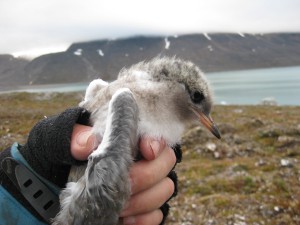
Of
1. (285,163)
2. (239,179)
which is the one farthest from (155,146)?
(285,163)

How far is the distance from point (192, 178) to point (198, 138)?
7266 millimetres

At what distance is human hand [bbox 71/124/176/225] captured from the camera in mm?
Result: 4375

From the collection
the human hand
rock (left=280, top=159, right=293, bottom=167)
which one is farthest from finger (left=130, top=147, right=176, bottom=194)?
rock (left=280, top=159, right=293, bottom=167)

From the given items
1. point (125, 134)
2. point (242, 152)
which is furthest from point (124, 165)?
point (242, 152)

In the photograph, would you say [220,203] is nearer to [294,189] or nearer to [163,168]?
[294,189]

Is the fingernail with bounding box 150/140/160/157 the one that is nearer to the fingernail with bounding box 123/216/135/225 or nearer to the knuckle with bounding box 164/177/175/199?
the knuckle with bounding box 164/177/175/199

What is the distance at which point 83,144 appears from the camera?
430 cm

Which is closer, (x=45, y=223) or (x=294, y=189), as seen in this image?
(x=45, y=223)

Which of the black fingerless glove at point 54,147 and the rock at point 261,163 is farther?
the rock at point 261,163

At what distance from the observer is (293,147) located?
20328 mm

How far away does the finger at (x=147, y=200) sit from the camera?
4527mm

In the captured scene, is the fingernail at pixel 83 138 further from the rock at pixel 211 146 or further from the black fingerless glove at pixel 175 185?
the rock at pixel 211 146

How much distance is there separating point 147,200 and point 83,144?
41.6 inches

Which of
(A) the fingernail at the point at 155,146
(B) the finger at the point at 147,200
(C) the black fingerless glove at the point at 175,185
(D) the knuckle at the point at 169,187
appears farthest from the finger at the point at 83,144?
(C) the black fingerless glove at the point at 175,185
